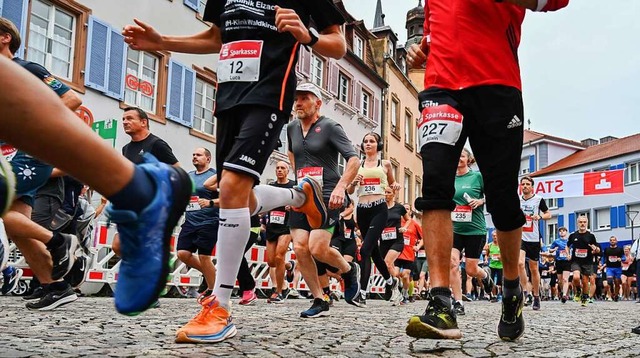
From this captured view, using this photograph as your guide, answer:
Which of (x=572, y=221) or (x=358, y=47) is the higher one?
(x=358, y=47)

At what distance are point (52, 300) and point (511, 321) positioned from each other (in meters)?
3.97

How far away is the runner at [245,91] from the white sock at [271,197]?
0.71 meters

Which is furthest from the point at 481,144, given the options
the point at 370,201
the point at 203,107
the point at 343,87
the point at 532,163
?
the point at 532,163

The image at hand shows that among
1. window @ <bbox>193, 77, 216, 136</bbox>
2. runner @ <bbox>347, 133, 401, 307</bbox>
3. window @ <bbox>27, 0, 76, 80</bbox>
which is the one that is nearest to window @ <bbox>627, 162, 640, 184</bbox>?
window @ <bbox>193, 77, 216, 136</bbox>

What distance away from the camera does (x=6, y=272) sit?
9352 millimetres

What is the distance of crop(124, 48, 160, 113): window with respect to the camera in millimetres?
18047

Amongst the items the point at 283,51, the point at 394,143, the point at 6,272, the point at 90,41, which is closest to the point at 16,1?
the point at 90,41

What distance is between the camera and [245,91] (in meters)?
3.91

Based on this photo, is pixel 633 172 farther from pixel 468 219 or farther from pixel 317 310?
pixel 317 310

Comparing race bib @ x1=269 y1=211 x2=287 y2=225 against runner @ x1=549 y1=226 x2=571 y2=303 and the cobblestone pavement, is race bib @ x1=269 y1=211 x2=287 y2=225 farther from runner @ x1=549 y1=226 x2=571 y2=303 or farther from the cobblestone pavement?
runner @ x1=549 y1=226 x2=571 y2=303

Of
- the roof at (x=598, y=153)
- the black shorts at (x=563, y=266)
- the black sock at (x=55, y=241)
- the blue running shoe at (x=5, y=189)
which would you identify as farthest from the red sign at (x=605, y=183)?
the blue running shoe at (x=5, y=189)

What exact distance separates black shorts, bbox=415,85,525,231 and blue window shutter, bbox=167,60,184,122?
15901 millimetres

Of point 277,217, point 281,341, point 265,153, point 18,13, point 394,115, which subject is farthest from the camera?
point 394,115

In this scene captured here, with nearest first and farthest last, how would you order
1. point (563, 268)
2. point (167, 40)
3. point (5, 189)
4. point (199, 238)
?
1. point (5, 189)
2. point (167, 40)
3. point (199, 238)
4. point (563, 268)
